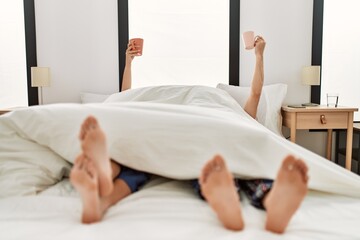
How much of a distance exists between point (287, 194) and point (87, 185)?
46 cm

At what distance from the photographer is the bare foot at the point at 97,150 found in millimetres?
761

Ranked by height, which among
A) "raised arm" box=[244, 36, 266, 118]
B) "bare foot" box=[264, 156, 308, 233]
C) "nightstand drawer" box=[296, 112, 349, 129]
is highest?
"raised arm" box=[244, 36, 266, 118]

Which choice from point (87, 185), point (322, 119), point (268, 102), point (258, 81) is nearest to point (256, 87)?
point (258, 81)

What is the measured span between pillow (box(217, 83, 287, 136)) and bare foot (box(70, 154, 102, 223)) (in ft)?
5.69

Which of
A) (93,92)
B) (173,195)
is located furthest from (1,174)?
(93,92)

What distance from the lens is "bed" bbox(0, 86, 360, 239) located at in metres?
0.73

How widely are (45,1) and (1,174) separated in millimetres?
2204

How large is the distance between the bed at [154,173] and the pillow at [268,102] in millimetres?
1323

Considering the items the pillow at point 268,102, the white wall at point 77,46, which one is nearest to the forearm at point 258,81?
the pillow at point 268,102

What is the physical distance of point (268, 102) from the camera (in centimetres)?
242

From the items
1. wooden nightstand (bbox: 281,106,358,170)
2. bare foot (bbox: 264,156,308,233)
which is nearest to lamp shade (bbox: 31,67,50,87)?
wooden nightstand (bbox: 281,106,358,170)

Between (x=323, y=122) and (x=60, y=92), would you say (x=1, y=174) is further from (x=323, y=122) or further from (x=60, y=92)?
(x=323, y=122)

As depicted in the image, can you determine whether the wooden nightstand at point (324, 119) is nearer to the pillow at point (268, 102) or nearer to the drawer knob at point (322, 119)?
the drawer knob at point (322, 119)

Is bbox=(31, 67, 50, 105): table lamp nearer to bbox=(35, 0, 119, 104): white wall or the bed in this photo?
bbox=(35, 0, 119, 104): white wall
